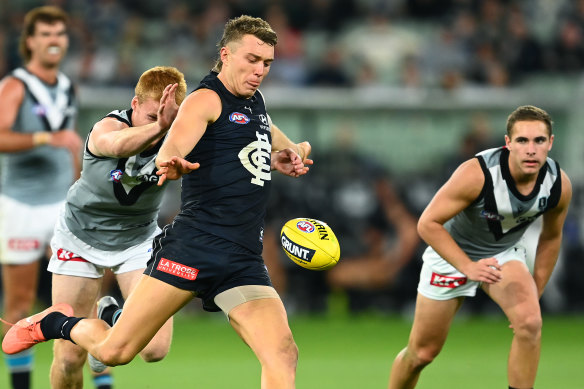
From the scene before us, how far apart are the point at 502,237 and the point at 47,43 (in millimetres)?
4167

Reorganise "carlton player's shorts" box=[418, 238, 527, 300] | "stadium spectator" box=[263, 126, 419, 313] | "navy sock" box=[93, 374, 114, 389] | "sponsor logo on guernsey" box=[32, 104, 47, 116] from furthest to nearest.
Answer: "stadium spectator" box=[263, 126, 419, 313] < "sponsor logo on guernsey" box=[32, 104, 47, 116] < "navy sock" box=[93, 374, 114, 389] < "carlton player's shorts" box=[418, 238, 527, 300]

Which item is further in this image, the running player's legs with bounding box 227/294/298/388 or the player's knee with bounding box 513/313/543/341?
the player's knee with bounding box 513/313/543/341

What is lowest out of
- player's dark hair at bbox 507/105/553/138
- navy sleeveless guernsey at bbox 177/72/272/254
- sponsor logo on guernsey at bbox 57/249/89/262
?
sponsor logo on guernsey at bbox 57/249/89/262

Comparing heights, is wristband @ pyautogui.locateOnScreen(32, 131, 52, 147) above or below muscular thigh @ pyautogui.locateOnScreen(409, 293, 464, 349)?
above

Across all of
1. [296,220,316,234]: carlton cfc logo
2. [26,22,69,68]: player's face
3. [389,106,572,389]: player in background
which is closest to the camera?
[296,220,316,234]: carlton cfc logo

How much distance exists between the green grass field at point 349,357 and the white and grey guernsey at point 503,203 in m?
2.32

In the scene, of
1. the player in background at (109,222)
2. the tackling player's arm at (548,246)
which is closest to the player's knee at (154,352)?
the player in background at (109,222)

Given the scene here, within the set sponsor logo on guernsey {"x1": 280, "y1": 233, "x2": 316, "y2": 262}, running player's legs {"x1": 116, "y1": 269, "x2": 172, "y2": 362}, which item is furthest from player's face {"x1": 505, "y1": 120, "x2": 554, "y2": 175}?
running player's legs {"x1": 116, "y1": 269, "x2": 172, "y2": 362}

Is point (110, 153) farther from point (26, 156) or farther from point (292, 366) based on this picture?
point (26, 156)

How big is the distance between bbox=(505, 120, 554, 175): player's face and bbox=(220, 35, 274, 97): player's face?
75.7 inches

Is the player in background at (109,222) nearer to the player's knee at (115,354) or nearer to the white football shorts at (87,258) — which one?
the white football shorts at (87,258)

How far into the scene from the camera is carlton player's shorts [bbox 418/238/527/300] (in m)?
6.56

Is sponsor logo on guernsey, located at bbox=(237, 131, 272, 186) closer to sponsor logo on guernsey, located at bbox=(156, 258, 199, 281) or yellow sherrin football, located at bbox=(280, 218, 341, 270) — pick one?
yellow sherrin football, located at bbox=(280, 218, 341, 270)

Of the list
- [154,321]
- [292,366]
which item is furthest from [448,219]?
[154,321]
